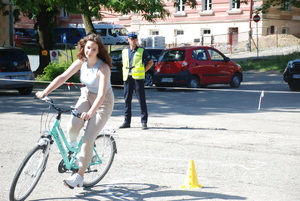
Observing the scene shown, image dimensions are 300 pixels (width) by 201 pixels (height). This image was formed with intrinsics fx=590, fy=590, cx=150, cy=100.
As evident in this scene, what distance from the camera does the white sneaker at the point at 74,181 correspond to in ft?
20.8

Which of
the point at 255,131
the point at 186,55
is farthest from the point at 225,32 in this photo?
the point at 255,131

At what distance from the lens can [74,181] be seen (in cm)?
636

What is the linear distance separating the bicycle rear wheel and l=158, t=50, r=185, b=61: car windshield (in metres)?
14.3

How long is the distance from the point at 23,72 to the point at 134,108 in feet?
17.2

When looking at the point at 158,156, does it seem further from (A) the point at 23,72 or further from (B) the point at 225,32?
(B) the point at 225,32

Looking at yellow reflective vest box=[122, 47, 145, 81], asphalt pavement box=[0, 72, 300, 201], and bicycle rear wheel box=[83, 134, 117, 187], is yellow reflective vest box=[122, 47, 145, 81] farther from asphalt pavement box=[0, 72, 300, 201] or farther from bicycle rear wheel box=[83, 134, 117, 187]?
bicycle rear wheel box=[83, 134, 117, 187]

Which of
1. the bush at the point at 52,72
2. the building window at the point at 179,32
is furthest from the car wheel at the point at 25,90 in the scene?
the building window at the point at 179,32

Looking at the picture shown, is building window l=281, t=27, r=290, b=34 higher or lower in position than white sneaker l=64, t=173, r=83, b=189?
lower

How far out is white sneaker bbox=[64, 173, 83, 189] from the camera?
→ 20.8 ft

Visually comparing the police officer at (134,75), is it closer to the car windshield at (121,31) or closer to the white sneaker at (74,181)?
the white sneaker at (74,181)

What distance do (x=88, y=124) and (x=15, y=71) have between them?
13.1m

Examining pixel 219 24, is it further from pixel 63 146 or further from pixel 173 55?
pixel 63 146

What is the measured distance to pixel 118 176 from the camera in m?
7.54

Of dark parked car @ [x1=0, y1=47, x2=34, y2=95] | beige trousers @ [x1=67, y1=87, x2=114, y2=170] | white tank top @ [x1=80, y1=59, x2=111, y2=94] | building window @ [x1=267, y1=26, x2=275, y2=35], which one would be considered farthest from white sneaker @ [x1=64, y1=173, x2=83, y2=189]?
building window @ [x1=267, y1=26, x2=275, y2=35]
